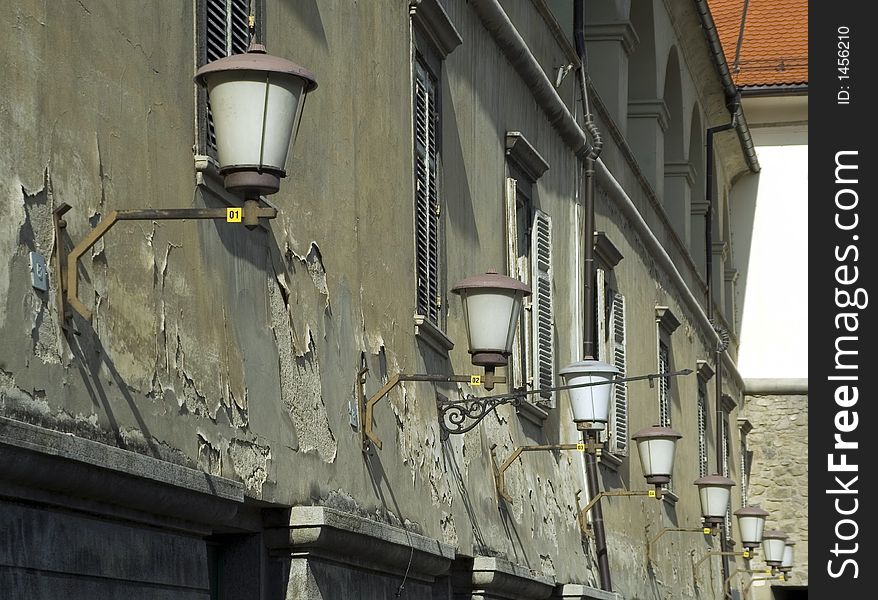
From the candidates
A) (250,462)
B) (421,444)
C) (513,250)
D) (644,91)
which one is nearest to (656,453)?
(513,250)

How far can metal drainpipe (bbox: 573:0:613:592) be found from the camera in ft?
49.8

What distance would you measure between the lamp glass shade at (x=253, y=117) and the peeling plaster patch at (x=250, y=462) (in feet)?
4.65

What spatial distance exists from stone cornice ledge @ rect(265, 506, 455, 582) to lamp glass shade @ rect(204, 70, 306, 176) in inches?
83.0

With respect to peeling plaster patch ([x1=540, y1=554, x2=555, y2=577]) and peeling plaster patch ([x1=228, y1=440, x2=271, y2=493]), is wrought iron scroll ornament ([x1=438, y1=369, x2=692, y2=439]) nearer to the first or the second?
peeling plaster patch ([x1=540, y1=554, x2=555, y2=577])

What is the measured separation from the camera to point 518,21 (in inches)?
514

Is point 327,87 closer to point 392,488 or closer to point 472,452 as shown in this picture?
point 392,488

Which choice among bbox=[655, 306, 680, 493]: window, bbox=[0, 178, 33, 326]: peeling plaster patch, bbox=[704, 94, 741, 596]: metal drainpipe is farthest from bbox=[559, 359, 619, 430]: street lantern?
bbox=[704, 94, 741, 596]: metal drainpipe

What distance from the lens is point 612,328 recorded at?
17.0 metres

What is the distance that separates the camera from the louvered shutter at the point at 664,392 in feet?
66.7

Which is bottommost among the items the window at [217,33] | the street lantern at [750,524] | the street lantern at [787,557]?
the street lantern at [787,557]

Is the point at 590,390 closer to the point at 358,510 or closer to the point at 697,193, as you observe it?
the point at 358,510

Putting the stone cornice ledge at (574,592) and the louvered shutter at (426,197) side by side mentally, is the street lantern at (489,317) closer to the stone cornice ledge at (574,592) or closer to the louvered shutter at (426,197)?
the louvered shutter at (426,197)
